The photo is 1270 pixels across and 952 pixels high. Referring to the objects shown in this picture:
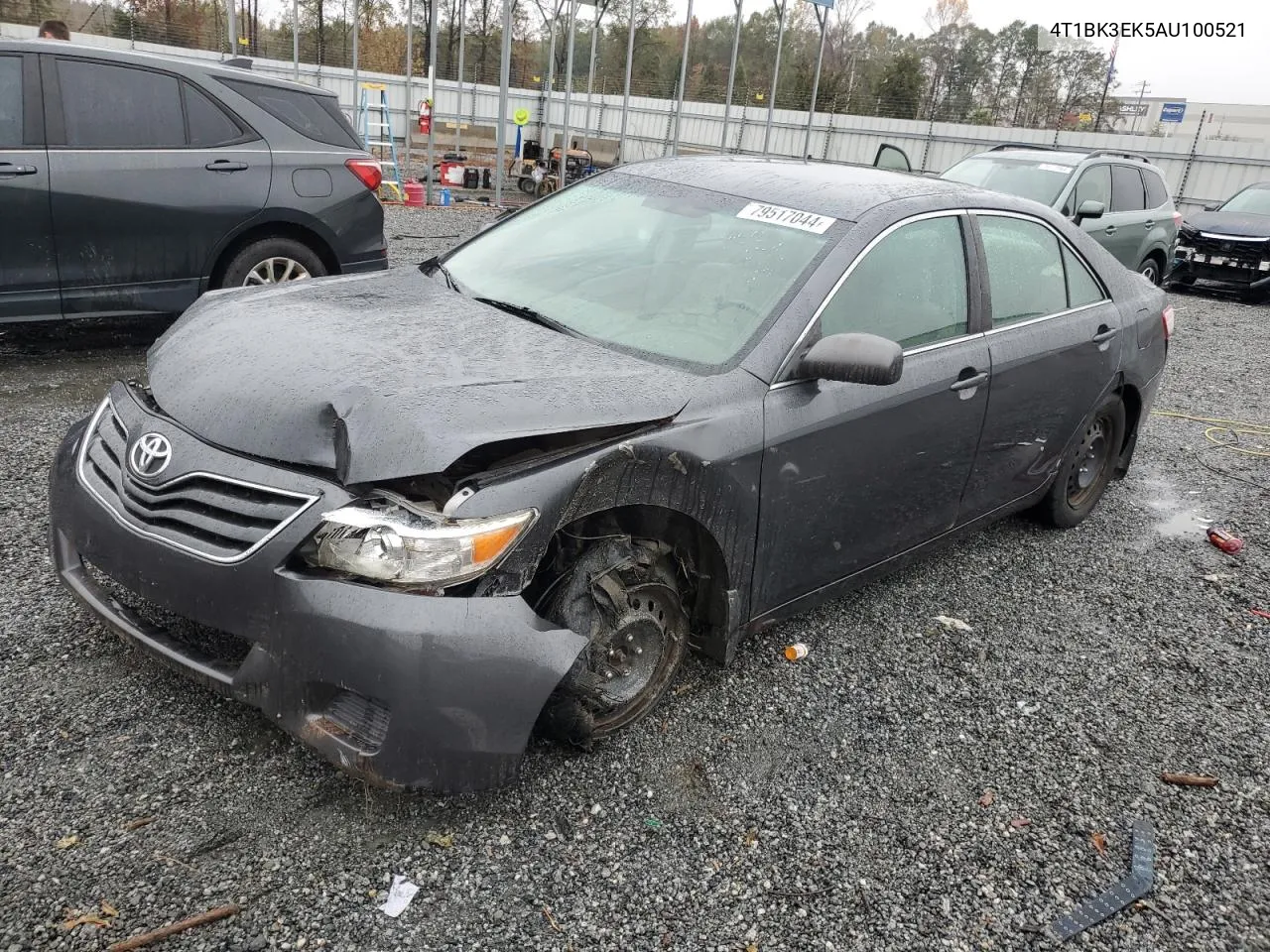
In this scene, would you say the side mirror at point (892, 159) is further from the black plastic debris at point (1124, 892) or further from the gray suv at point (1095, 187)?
the black plastic debris at point (1124, 892)

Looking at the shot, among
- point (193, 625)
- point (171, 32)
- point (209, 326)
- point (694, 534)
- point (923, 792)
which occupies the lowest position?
point (923, 792)

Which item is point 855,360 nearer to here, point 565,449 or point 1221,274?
point 565,449

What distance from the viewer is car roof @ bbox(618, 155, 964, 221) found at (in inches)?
131

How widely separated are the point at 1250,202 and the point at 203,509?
16.2 metres

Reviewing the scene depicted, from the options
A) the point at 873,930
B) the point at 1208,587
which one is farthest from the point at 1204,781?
the point at 1208,587

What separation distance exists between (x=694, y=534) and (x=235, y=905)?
1468 millimetres

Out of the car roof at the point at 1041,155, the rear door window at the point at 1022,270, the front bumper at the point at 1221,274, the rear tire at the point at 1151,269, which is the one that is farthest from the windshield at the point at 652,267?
the front bumper at the point at 1221,274

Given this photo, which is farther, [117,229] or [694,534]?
[117,229]

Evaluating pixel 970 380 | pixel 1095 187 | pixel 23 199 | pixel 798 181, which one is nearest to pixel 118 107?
pixel 23 199

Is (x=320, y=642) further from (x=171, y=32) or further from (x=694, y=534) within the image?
(x=171, y=32)

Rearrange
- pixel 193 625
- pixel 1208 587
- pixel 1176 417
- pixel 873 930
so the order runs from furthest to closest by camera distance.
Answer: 1. pixel 1176 417
2. pixel 1208 587
3. pixel 193 625
4. pixel 873 930

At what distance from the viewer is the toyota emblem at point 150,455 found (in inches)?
95.0

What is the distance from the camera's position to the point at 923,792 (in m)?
2.75

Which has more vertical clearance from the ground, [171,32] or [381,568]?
[171,32]
